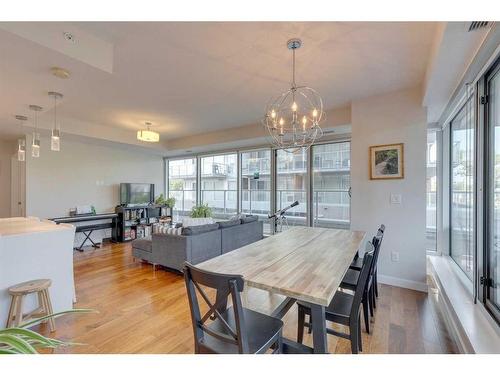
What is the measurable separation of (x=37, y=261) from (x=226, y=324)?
213cm

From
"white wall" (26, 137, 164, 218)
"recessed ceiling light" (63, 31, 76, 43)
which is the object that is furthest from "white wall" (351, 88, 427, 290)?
"white wall" (26, 137, 164, 218)

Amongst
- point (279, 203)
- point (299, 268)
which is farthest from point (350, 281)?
point (279, 203)

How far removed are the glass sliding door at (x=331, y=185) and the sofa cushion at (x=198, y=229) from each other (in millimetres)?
2389

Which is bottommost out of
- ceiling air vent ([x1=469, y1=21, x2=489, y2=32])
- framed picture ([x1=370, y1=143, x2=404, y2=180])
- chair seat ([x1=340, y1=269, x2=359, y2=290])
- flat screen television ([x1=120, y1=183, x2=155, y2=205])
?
chair seat ([x1=340, y1=269, x2=359, y2=290])

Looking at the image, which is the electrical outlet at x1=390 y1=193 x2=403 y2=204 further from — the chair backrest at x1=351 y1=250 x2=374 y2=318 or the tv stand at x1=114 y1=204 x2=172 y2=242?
the tv stand at x1=114 y1=204 x2=172 y2=242

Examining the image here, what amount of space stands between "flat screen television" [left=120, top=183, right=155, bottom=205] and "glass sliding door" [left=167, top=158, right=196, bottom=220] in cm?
87

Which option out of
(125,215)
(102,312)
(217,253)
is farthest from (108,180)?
(102,312)

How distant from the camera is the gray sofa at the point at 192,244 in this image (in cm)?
344

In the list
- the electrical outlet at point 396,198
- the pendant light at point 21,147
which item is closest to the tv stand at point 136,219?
the pendant light at point 21,147

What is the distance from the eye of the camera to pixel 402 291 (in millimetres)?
2963

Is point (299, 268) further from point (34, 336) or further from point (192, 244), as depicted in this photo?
point (192, 244)

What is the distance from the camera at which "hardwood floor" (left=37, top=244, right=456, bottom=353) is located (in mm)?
1928
